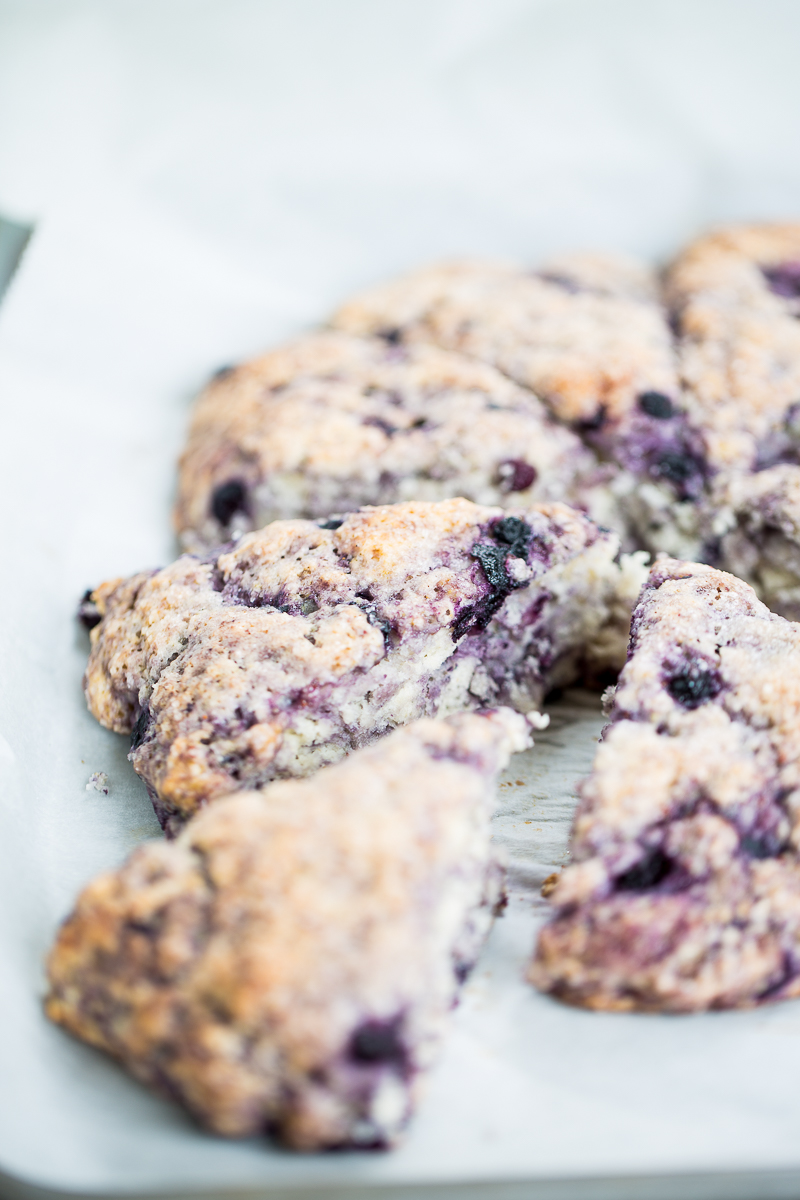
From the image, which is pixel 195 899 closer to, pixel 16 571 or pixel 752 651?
pixel 752 651

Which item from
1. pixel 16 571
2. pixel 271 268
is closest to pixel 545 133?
pixel 271 268

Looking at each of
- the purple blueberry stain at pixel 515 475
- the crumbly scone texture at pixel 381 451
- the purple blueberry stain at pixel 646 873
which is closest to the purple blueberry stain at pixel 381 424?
the crumbly scone texture at pixel 381 451

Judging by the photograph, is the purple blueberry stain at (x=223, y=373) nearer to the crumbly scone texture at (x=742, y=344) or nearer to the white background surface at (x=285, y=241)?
the white background surface at (x=285, y=241)

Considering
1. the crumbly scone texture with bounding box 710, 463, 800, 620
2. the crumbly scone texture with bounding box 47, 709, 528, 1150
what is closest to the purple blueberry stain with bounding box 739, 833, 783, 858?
the crumbly scone texture with bounding box 47, 709, 528, 1150

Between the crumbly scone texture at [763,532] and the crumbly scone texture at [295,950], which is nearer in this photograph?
the crumbly scone texture at [295,950]

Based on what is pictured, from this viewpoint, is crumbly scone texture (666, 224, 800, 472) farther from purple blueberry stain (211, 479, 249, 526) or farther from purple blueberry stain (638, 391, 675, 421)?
purple blueberry stain (211, 479, 249, 526)
